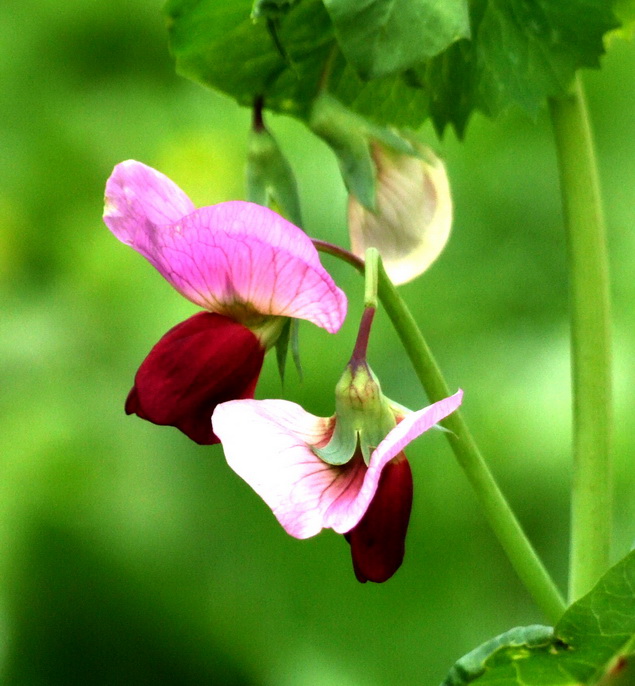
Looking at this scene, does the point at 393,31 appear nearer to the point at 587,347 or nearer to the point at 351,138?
the point at 351,138

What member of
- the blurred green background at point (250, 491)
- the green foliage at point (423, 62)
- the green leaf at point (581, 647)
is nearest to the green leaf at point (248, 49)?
the green foliage at point (423, 62)

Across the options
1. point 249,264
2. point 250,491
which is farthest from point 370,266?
point 250,491

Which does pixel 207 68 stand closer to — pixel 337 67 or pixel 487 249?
pixel 337 67

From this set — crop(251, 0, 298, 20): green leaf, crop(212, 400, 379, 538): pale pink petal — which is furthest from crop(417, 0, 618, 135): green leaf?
crop(212, 400, 379, 538): pale pink petal

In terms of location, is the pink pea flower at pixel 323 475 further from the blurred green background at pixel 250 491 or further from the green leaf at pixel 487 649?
the blurred green background at pixel 250 491

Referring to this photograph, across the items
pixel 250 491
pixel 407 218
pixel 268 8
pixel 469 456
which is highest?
pixel 268 8

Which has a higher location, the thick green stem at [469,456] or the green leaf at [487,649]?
the thick green stem at [469,456]

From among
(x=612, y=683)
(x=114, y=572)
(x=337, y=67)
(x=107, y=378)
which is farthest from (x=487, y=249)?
(x=612, y=683)
